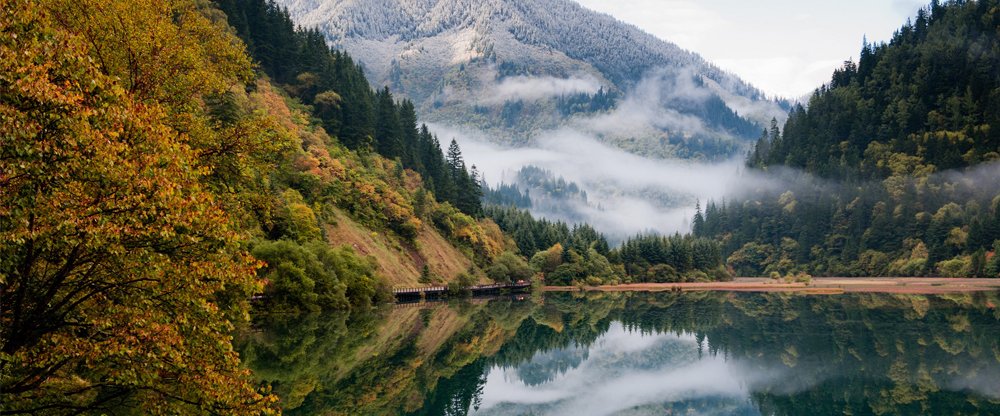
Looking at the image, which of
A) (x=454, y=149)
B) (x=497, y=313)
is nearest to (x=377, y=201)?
(x=497, y=313)

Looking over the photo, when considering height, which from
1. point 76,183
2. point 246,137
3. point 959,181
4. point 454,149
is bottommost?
point 76,183

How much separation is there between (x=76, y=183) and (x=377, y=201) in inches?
3719

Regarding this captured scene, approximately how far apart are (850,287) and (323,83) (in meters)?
105

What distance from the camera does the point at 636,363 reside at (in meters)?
51.4

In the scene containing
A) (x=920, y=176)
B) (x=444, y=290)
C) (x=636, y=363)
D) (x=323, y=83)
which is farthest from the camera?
(x=920, y=176)

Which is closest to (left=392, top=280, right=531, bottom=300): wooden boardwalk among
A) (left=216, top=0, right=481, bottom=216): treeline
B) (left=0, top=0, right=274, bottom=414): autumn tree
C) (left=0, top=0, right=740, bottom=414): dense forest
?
(left=216, top=0, right=481, bottom=216): treeline

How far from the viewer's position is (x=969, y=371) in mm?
40094

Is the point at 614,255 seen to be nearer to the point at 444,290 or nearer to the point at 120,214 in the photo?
the point at 444,290

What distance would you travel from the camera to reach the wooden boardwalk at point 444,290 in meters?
99.1

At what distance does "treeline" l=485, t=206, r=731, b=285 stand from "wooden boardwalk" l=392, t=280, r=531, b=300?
1458 cm

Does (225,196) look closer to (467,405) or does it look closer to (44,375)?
(44,375)

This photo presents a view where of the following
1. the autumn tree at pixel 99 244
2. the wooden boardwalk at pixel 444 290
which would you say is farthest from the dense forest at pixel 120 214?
the wooden boardwalk at pixel 444 290

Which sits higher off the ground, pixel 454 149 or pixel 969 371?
pixel 454 149

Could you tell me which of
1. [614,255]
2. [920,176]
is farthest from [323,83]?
[920,176]
